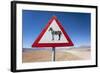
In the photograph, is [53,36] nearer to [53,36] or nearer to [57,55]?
[53,36]

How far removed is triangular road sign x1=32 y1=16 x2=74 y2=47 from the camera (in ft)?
4.59

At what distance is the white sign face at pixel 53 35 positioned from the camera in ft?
4.63

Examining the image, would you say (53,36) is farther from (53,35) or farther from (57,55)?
(57,55)

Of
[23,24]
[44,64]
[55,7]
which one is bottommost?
[44,64]

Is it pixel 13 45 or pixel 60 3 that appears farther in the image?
pixel 60 3

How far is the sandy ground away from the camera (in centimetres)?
137

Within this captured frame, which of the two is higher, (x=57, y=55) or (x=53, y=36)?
(x=53, y=36)

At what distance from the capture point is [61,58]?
4.73 ft

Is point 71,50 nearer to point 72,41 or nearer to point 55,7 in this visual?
point 72,41

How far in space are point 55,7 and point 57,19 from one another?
0.26 ft

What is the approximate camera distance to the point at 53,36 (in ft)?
4.69

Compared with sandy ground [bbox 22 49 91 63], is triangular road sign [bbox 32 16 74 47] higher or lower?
higher


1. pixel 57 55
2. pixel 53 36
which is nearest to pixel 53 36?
pixel 53 36

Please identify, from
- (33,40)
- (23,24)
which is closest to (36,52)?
(33,40)
